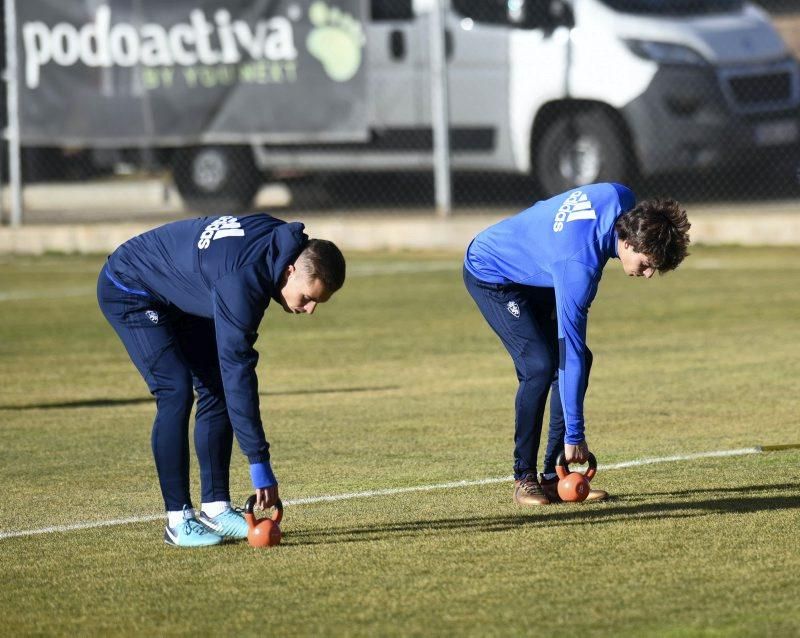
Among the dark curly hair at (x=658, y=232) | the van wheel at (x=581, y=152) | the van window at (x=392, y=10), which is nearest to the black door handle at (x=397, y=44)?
the van window at (x=392, y=10)

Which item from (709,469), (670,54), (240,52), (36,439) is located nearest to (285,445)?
(36,439)

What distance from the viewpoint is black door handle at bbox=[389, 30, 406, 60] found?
19.2 metres

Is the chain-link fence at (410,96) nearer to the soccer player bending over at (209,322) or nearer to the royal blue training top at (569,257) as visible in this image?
the royal blue training top at (569,257)

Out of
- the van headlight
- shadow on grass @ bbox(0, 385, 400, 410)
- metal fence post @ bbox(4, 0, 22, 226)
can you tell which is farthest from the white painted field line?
metal fence post @ bbox(4, 0, 22, 226)

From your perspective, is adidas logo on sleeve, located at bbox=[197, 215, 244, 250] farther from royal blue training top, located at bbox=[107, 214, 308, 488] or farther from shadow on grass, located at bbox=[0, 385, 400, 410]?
shadow on grass, located at bbox=[0, 385, 400, 410]

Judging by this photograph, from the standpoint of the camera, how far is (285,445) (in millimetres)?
9016

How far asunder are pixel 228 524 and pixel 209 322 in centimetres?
79

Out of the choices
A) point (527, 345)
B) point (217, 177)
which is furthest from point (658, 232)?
point (217, 177)

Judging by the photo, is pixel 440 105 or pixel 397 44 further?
pixel 397 44

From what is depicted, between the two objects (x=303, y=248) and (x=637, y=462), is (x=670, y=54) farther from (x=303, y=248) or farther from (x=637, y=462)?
(x=303, y=248)

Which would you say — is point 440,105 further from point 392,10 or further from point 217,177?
point 217,177

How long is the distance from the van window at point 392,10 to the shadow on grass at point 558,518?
499 inches

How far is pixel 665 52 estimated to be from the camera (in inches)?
714

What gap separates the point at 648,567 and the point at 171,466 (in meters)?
1.85
